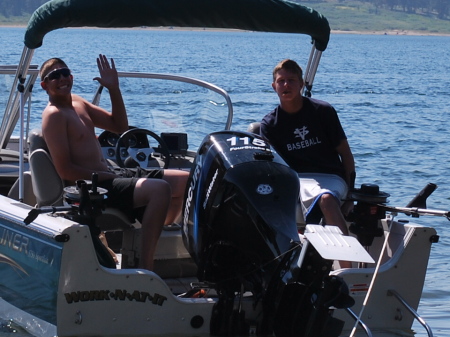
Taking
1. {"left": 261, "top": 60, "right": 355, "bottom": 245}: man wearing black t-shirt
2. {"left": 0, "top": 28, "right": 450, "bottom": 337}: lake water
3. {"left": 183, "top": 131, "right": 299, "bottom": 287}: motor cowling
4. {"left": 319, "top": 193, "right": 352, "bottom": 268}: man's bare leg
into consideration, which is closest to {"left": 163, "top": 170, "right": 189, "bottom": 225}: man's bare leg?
{"left": 261, "top": 60, "right": 355, "bottom": 245}: man wearing black t-shirt

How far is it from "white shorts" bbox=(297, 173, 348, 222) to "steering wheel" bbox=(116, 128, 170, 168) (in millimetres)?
1170

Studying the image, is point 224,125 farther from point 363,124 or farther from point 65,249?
point 363,124

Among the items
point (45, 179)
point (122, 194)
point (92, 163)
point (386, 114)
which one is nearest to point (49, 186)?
point (45, 179)

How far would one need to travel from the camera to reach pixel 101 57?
594 cm

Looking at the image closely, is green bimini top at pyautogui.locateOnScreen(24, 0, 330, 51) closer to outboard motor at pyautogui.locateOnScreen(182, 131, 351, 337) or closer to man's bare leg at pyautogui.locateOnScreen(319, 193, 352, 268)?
outboard motor at pyautogui.locateOnScreen(182, 131, 351, 337)

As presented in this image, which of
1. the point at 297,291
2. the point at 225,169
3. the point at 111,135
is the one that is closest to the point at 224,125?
the point at 111,135

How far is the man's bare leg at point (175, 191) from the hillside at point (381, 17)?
369ft

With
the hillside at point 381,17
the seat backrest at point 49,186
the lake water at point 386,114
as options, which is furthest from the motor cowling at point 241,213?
the hillside at point 381,17

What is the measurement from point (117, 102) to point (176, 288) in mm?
1272

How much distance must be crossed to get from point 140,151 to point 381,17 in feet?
408

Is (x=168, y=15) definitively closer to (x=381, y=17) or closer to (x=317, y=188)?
(x=317, y=188)

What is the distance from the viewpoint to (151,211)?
5.26m

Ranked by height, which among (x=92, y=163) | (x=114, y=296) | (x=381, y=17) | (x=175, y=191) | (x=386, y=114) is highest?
(x=92, y=163)

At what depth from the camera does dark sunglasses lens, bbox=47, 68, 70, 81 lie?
18.3 feet
